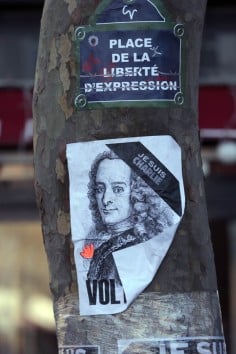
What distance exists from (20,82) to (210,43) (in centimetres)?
180

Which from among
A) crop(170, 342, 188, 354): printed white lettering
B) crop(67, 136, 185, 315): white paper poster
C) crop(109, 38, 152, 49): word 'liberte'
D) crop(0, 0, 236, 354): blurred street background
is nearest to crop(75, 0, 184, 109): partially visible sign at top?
crop(109, 38, 152, 49): word 'liberte'

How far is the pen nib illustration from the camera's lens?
2543 millimetres

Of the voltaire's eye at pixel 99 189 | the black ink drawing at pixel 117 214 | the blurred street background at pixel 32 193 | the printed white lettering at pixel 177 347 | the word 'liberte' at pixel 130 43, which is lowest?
the printed white lettering at pixel 177 347

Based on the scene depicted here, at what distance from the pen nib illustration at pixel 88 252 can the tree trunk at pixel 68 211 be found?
0.04 metres

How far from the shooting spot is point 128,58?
2.56 metres

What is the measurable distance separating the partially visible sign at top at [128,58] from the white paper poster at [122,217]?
0.40ft

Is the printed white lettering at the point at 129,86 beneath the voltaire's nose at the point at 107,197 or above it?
above

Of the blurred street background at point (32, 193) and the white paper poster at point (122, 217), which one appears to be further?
the blurred street background at point (32, 193)

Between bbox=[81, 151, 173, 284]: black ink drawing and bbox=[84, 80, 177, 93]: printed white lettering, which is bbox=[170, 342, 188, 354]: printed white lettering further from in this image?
bbox=[84, 80, 177, 93]: printed white lettering

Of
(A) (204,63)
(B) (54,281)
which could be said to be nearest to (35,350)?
(A) (204,63)

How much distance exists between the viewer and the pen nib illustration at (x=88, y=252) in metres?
2.54

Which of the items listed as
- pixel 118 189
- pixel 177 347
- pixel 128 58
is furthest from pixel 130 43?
pixel 177 347

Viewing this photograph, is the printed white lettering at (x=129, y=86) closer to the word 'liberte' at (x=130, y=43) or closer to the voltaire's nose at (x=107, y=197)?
the word 'liberte' at (x=130, y=43)

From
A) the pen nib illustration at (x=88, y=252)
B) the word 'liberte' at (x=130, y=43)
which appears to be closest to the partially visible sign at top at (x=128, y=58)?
the word 'liberte' at (x=130, y=43)
